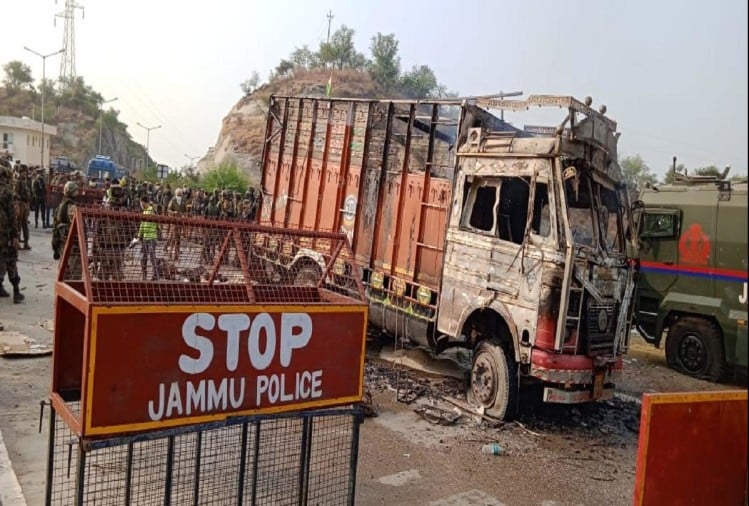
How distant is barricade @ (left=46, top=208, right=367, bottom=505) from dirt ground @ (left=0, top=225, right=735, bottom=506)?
51 cm

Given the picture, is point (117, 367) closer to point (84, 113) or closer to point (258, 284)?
point (258, 284)

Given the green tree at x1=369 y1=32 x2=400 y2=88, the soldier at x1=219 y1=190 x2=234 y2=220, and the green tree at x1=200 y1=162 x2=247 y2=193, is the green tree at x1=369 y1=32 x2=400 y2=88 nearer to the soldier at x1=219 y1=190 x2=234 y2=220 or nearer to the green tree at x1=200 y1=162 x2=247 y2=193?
the green tree at x1=200 y1=162 x2=247 y2=193

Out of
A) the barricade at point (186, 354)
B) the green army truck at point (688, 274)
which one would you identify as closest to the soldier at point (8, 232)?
the barricade at point (186, 354)

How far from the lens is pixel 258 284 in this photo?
168 inches

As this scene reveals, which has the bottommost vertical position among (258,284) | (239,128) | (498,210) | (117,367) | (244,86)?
(117,367)

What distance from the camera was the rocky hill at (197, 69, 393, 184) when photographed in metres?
40.4

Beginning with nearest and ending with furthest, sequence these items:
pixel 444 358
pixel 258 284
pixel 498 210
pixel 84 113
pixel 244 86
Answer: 1. pixel 258 284
2. pixel 498 210
3. pixel 444 358
4. pixel 244 86
5. pixel 84 113

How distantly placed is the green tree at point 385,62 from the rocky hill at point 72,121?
3816 cm

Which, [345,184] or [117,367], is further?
[345,184]

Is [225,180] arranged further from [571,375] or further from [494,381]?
[571,375]

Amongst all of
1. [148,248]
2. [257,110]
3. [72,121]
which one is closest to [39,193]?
[148,248]

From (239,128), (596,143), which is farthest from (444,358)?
(239,128)

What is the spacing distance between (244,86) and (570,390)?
4607cm

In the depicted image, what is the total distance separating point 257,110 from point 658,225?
3729 centimetres
